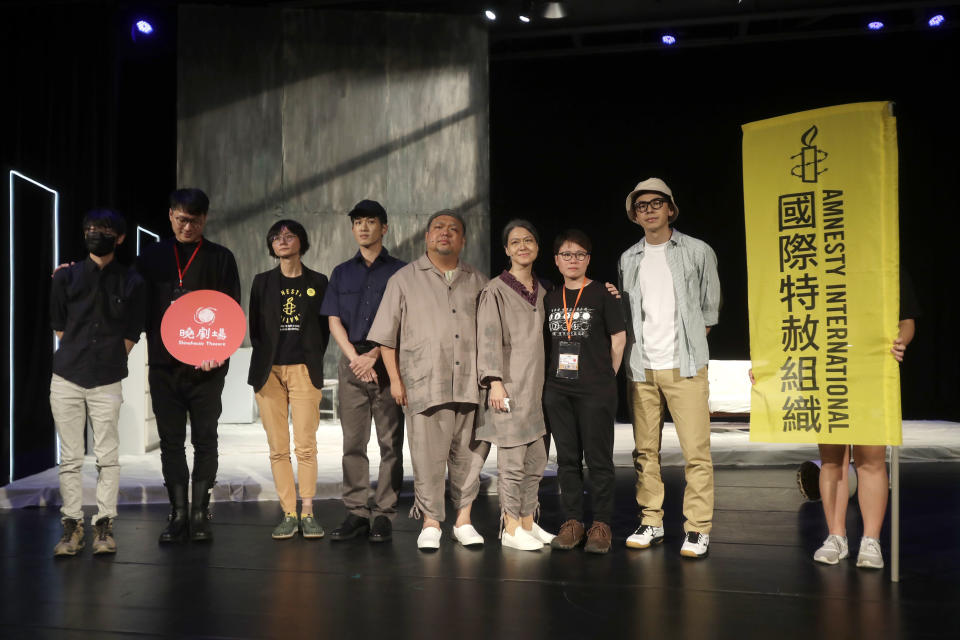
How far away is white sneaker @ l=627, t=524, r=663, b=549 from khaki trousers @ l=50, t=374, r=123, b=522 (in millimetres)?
2169

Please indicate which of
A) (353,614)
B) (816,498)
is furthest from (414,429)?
(816,498)

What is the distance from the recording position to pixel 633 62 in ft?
30.7

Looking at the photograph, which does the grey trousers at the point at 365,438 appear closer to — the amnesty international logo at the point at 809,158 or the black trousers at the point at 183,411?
the black trousers at the point at 183,411

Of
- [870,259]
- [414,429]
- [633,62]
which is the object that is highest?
[633,62]

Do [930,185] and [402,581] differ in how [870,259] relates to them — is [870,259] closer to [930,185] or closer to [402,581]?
[402,581]

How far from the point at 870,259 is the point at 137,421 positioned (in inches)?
193

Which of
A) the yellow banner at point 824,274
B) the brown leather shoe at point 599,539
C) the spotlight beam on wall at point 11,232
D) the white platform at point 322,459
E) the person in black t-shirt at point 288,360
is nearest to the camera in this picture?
the yellow banner at point 824,274

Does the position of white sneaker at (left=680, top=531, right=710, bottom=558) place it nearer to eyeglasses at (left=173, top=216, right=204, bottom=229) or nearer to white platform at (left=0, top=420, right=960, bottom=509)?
white platform at (left=0, top=420, right=960, bottom=509)

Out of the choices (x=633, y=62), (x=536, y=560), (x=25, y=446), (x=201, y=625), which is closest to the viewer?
(x=201, y=625)

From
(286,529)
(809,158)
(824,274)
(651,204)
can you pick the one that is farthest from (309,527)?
(809,158)

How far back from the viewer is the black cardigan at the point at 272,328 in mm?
3781

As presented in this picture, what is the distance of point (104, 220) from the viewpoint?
3.57 metres

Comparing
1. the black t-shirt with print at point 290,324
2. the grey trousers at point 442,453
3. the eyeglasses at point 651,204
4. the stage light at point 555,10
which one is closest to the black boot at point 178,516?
the black t-shirt with print at point 290,324

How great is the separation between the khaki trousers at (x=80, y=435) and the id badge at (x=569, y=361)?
1873mm
